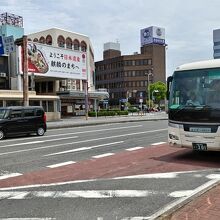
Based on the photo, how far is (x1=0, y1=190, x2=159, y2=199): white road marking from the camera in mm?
7582

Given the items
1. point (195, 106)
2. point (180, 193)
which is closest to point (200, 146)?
point (195, 106)

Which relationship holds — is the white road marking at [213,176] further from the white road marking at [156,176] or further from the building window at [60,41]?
the building window at [60,41]

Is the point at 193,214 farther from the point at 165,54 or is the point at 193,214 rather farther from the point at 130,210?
the point at 165,54

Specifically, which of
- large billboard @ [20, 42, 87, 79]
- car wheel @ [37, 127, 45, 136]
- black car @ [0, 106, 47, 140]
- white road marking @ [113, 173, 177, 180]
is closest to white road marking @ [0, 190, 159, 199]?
white road marking @ [113, 173, 177, 180]

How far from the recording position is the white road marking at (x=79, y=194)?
7582 mm

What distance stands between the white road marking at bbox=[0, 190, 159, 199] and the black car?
14.1 m

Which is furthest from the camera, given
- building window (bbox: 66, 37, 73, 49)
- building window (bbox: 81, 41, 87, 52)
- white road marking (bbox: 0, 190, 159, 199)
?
building window (bbox: 81, 41, 87, 52)

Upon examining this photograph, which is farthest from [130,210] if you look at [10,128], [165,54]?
[165,54]

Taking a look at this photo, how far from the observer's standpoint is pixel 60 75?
55406 mm

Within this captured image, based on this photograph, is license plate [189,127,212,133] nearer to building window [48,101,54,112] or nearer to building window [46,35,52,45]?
building window [48,101,54,112]

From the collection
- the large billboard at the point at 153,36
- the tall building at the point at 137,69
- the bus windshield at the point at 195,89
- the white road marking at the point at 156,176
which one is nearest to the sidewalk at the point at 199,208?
the white road marking at the point at 156,176

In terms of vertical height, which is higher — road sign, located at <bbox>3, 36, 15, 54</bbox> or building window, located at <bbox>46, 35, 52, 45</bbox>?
building window, located at <bbox>46, 35, 52, 45</bbox>

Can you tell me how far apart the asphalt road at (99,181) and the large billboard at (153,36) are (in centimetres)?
14004

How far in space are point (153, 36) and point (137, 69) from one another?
596 inches
